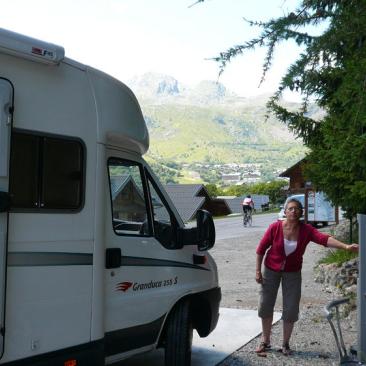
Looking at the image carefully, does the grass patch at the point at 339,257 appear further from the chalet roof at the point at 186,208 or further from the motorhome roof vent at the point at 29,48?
the motorhome roof vent at the point at 29,48

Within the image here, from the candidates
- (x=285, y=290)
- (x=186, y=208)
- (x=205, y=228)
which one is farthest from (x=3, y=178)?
(x=186, y=208)

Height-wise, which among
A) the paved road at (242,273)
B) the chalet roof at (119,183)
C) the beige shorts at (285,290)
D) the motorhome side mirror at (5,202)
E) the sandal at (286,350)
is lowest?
the sandal at (286,350)

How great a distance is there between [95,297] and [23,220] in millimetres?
869

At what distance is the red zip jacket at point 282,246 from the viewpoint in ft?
20.6

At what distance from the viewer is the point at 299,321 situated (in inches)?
323

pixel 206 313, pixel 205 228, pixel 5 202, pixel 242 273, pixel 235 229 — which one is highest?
pixel 5 202

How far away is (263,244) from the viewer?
634 centimetres

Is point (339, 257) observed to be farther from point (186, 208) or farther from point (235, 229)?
point (235, 229)

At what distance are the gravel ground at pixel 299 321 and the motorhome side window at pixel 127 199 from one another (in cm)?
211

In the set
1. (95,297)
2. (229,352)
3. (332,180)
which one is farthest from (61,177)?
(332,180)

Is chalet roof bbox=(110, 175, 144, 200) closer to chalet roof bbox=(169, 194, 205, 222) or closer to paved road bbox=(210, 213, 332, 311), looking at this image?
chalet roof bbox=(169, 194, 205, 222)

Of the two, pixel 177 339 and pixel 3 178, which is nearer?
pixel 3 178

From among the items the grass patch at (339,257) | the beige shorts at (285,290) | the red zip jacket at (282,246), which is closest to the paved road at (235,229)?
the grass patch at (339,257)

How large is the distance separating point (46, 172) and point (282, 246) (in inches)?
122
